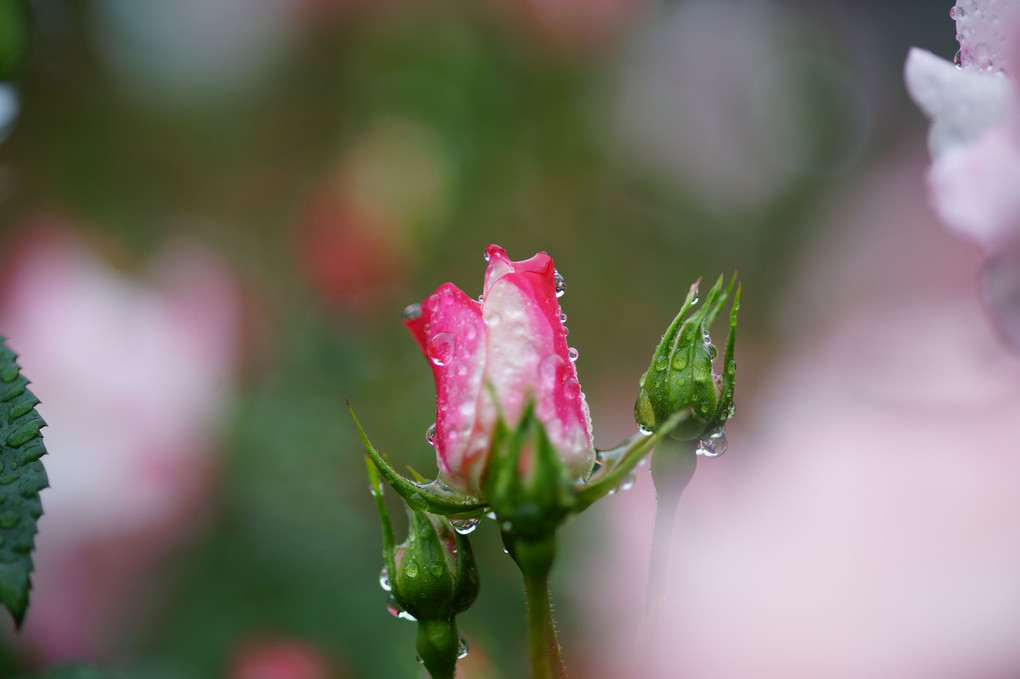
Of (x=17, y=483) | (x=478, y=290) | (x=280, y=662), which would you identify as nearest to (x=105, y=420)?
(x=280, y=662)

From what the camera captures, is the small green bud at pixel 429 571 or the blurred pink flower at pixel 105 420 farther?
the blurred pink flower at pixel 105 420

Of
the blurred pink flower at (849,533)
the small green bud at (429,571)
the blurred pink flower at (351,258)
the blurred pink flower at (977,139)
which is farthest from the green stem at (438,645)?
the blurred pink flower at (351,258)

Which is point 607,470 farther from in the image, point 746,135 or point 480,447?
point 746,135

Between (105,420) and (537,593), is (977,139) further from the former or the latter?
(105,420)

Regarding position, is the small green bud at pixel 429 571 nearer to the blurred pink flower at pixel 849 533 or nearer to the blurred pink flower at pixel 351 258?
the blurred pink flower at pixel 849 533

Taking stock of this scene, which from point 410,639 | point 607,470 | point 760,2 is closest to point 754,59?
point 760,2

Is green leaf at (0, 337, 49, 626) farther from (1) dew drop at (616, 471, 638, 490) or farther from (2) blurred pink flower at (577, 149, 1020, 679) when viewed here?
(2) blurred pink flower at (577, 149, 1020, 679)

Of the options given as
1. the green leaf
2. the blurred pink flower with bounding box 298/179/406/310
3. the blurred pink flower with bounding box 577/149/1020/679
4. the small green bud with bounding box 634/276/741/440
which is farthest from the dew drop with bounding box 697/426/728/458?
the blurred pink flower with bounding box 298/179/406/310
